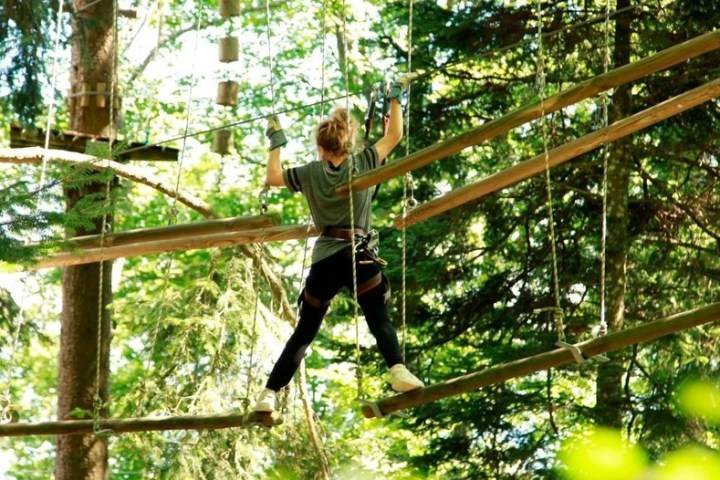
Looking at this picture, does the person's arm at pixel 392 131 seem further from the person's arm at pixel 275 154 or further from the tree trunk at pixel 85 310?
the tree trunk at pixel 85 310

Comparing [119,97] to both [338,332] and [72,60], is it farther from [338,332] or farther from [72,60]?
[338,332]

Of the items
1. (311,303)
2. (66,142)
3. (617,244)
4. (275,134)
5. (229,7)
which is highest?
(229,7)

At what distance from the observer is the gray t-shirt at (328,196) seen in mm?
4270

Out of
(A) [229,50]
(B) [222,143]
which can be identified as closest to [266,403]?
(A) [229,50]

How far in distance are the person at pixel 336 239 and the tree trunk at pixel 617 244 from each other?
436 centimetres

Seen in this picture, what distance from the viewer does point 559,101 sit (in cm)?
424

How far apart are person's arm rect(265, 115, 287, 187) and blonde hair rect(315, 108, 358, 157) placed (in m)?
0.15

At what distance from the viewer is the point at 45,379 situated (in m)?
16.8

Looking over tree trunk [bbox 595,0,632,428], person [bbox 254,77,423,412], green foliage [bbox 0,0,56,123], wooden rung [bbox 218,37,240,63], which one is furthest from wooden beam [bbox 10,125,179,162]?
person [bbox 254,77,423,412]

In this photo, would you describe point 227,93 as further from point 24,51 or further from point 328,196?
point 328,196

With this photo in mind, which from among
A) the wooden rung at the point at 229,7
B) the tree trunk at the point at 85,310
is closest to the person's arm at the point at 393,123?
the wooden rung at the point at 229,7

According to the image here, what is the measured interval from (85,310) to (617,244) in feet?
12.3

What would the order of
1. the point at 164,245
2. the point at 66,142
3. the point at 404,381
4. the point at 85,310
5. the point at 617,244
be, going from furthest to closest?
the point at 85,310 → the point at 617,244 → the point at 66,142 → the point at 164,245 → the point at 404,381

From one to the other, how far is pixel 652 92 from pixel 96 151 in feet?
17.2
